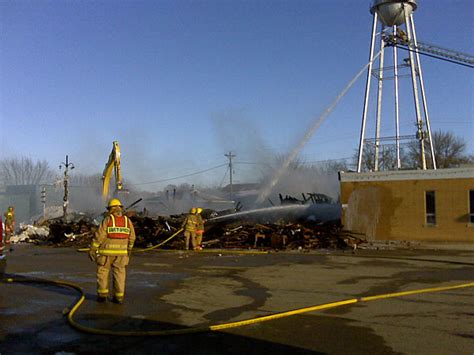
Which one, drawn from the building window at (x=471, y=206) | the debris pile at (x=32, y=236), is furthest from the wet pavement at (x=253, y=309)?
A: the debris pile at (x=32, y=236)

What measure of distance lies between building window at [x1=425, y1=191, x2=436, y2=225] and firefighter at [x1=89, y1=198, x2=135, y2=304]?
46.0ft

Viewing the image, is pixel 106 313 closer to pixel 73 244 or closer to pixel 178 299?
pixel 178 299

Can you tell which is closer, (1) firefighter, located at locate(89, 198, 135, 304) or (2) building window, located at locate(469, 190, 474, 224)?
(1) firefighter, located at locate(89, 198, 135, 304)

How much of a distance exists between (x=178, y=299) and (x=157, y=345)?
2.60 metres

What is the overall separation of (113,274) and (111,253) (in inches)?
13.9

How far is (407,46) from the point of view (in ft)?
83.9

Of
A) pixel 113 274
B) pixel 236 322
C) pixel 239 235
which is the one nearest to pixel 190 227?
pixel 239 235

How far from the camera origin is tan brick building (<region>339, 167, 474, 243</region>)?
1761 cm

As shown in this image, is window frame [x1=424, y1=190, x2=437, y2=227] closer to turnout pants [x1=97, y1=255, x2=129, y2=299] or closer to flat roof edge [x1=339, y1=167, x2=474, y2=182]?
flat roof edge [x1=339, y1=167, x2=474, y2=182]

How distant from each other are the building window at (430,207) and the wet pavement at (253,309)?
18.9 feet

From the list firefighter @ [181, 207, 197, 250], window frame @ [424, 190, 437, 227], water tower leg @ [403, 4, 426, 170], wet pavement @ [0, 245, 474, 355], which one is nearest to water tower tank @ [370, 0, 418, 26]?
water tower leg @ [403, 4, 426, 170]

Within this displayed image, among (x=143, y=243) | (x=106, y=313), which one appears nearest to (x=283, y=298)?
(x=106, y=313)

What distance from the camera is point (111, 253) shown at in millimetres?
7301

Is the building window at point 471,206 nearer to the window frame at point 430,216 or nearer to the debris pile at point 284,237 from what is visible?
the window frame at point 430,216
